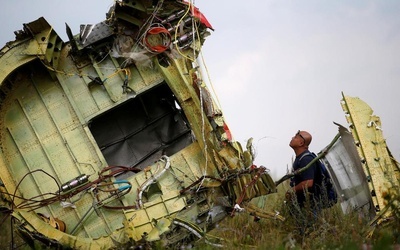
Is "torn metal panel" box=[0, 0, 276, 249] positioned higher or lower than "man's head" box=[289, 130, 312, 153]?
higher

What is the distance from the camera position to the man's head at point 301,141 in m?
8.87

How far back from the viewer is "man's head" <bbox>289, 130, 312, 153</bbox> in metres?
8.87

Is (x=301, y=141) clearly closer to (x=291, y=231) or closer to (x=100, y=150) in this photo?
(x=291, y=231)

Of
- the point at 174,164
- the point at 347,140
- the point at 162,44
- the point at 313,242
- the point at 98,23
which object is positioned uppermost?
the point at 98,23

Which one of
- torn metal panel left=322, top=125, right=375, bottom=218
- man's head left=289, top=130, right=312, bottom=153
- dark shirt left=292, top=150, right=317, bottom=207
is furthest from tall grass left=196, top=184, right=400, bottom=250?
man's head left=289, top=130, right=312, bottom=153

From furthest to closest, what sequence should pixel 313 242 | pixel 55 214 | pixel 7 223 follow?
pixel 7 223 → pixel 55 214 → pixel 313 242

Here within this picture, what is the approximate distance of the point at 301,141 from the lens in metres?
8.88

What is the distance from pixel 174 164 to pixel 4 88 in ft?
10.4

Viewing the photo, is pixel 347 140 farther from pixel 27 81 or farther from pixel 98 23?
pixel 27 81

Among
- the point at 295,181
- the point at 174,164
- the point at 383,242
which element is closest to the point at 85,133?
the point at 174,164

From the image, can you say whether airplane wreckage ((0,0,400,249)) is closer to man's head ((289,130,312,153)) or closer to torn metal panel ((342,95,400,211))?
torn metal panel ((342,95,400,211))

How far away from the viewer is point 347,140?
859cm

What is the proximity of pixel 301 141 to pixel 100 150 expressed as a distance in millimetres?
3686

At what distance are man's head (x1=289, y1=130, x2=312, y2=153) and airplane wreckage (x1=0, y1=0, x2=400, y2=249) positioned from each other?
1.49ft
